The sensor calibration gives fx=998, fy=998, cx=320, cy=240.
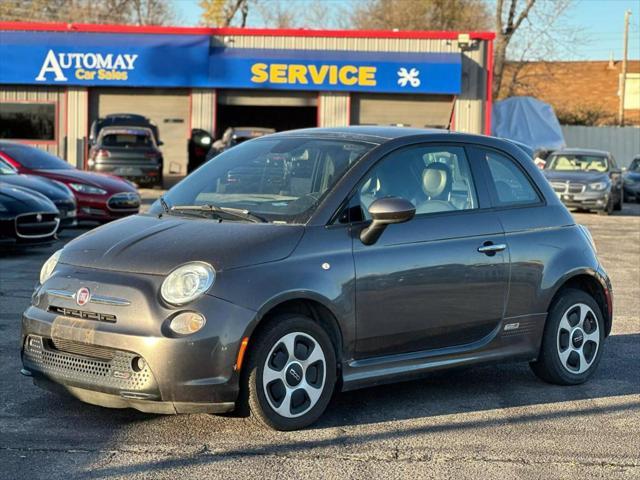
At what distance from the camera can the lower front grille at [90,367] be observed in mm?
5055

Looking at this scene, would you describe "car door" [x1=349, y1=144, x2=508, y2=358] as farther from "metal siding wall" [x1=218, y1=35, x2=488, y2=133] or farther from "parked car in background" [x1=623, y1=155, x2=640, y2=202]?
"parked car in background" [x1=623, y1=155, x2=640, y2=202]

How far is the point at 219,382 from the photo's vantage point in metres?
5.05

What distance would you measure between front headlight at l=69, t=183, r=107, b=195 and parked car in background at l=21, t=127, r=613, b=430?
10.0 metres

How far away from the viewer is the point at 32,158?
16875 millimetres

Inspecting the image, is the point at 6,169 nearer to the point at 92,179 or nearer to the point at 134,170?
the point at 92,179

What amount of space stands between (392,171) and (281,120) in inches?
1144

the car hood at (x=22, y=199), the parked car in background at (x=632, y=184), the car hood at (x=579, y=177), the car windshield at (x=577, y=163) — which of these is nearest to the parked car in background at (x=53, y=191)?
the car hood at (x=22, y=199)

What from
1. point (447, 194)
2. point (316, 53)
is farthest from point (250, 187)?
point (316, 53)

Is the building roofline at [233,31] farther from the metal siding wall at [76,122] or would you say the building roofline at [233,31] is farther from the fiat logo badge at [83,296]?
the fiat logo badge at [83,296]

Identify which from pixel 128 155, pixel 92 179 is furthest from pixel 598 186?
pixel 92 179

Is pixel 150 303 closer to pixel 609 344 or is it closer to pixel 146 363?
pixel 146 363

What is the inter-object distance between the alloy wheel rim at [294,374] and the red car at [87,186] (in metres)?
11.3

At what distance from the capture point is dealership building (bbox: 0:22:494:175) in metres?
30.2

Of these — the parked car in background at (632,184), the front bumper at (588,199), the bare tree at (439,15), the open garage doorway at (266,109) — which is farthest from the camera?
the bare tree at (439,15)
